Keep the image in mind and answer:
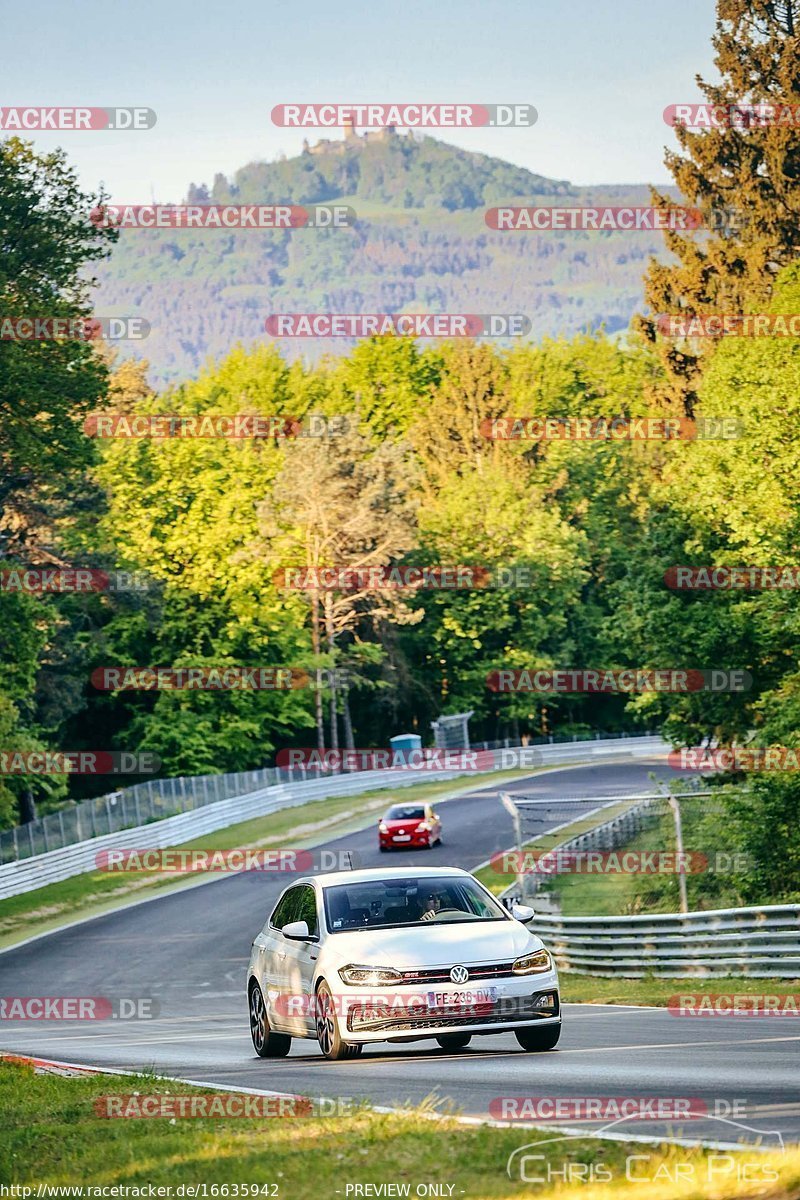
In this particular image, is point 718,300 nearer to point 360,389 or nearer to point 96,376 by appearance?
point 96,376

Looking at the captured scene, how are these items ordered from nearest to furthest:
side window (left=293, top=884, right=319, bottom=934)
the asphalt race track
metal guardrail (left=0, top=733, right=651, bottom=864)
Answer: the asphalt race track < side window (left=293, top=884, right=319, bottom=934) < metal guardrail (left=0, top=733, right=651, bottom=864)

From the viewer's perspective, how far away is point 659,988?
23500 millimetres

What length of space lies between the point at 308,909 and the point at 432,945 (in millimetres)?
1792

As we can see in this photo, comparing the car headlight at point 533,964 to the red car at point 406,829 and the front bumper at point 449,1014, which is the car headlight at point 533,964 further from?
the red car at point 406,829

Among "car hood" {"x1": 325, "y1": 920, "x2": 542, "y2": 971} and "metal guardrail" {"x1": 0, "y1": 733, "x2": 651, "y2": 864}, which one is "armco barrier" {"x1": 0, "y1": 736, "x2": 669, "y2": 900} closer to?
"metal guardrail" {"x1": 0, "y1": 733, "x2": 651, "y2": 864}

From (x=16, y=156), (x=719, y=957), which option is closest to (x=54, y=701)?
(x=16, y=156)

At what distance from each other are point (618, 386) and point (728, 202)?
46361mm

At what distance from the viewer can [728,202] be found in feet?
196

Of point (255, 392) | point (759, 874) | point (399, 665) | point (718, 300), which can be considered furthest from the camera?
point (255, 392)

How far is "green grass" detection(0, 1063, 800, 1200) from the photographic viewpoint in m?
7.38

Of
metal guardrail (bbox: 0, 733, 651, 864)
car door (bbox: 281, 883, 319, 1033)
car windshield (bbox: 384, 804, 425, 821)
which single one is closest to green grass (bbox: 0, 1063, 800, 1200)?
car door (bbox: 281, 883, 319, 1033)

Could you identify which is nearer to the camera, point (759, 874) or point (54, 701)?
point (759, 874)

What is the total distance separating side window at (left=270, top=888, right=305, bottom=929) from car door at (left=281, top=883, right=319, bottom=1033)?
0.50 ft

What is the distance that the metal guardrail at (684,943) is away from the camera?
2180 centimetres
